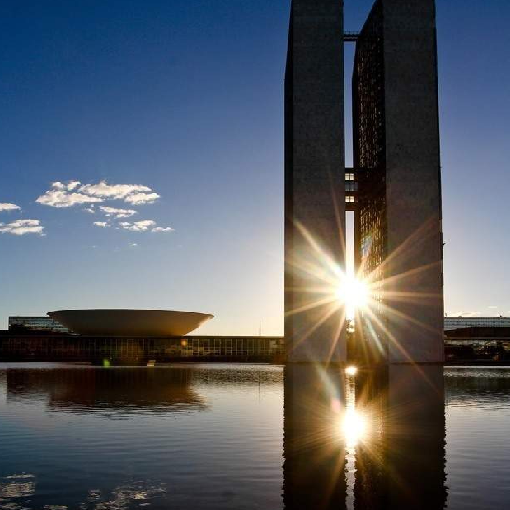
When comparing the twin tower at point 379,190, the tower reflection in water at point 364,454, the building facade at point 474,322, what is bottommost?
the tower reflection in water at point 364,454

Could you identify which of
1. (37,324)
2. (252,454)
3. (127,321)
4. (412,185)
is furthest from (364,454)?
(37,324)

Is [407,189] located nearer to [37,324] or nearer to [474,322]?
[474,322]

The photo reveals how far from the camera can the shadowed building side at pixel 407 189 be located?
7794 centimetres

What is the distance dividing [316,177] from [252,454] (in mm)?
67904

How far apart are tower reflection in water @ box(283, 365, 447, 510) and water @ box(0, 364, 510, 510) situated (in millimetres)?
32

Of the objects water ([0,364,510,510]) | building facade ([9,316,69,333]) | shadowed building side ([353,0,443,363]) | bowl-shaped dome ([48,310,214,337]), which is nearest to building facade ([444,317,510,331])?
bowl-shaped dome ([48,310,214,337])

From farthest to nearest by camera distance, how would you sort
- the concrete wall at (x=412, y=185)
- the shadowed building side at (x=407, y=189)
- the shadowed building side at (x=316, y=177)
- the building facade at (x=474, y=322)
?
the building facade at (x=474, y=322), the shadowed building side at (x=316, y=177), the shadowed building side at (x=407, y=189), the concrete wall at (x=412, y=185)

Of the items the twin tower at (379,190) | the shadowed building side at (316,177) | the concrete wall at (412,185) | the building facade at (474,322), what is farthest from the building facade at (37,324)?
the concrete wall at (412,185)

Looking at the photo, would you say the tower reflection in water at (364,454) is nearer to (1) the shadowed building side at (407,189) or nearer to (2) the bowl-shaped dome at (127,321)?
(1) the shadowed building side at (407,189)

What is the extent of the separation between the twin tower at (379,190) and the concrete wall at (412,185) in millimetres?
108

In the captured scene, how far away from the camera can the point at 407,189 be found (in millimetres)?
79562

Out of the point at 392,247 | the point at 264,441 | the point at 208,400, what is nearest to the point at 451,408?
the point at 208,400

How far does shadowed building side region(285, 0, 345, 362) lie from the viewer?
268 ft

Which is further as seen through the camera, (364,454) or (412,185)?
(412,185)
